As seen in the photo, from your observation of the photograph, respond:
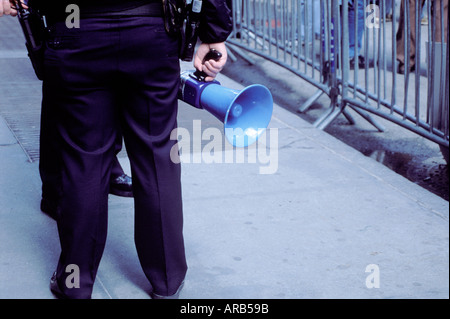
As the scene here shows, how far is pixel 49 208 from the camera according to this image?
376cm

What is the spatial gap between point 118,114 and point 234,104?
0.54 metres

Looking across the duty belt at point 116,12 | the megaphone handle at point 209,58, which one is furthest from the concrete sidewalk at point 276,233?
the duty belt at point 116,12

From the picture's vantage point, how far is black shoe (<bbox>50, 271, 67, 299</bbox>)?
2975 mm

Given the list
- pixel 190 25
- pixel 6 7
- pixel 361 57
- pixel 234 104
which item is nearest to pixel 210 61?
pixel 190 25

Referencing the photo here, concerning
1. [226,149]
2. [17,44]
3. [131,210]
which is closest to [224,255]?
[131,210]

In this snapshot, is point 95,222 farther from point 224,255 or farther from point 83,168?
point 224,255

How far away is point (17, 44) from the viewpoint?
7.79 meters

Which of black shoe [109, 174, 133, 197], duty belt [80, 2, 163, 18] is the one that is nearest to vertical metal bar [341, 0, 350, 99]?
black shoe [109, 174, 133, 197]

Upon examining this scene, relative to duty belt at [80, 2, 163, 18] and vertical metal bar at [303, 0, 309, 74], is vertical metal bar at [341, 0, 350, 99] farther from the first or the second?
duty belt at [80, 2, 163, 18]

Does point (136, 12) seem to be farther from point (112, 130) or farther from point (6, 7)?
point (6, 7)

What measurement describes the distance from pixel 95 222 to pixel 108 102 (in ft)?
1.58

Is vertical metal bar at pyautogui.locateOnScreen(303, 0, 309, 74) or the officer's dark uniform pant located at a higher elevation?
the officer's dark uniform pant

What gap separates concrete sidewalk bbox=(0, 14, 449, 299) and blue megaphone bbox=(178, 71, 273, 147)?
2.09 feet

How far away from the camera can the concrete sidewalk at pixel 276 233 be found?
3170mm
